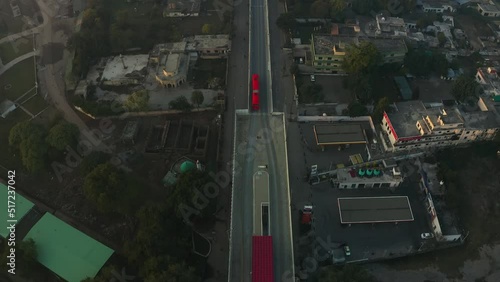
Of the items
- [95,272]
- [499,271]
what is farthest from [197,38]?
[499,271]

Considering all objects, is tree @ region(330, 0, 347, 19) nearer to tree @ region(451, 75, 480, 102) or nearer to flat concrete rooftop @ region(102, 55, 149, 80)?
tree @ region(451, 75, 480, 102)

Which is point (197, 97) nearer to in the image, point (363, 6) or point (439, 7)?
point (363, 6)

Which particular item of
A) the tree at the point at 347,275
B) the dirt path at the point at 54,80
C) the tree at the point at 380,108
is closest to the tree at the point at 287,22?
the tree at the point at 380,108

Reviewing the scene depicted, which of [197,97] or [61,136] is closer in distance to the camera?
[61,136]

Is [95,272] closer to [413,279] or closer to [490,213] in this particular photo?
[413,279]

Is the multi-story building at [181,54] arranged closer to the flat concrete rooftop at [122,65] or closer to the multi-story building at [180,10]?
the flat concrete rooftop at [122,65]

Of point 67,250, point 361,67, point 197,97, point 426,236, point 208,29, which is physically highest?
point 208,29

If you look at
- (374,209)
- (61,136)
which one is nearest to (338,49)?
(374,209)

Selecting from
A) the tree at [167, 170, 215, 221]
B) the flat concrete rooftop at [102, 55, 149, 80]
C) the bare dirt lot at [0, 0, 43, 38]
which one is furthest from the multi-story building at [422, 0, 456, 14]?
the bare dirt lot at [0, 0, 43, 38]
